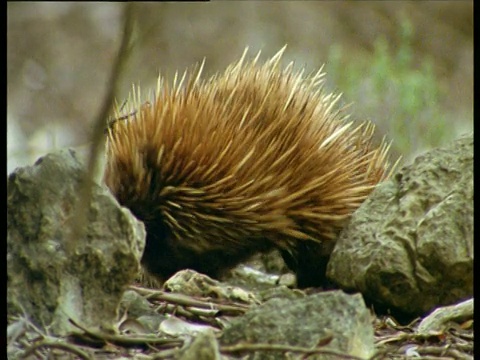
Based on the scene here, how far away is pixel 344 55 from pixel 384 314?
7.16 m

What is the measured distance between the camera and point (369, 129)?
495cm

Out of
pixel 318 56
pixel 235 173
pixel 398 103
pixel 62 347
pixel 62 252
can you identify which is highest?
pixel 318 56

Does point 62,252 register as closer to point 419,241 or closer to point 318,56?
point 419,241

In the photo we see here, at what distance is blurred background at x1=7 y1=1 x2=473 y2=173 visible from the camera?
7.24 metres

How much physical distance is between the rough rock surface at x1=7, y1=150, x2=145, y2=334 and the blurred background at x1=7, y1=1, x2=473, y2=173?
8.71 ft

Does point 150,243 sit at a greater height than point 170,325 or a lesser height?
greater

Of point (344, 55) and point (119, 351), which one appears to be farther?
point (344, 55)

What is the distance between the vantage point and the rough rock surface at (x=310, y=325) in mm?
2521

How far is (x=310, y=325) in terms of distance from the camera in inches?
101

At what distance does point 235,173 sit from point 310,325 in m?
1.45

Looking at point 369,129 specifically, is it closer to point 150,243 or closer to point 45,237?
point 150,243

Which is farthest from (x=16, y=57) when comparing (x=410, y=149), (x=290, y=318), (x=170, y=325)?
(x=410, y=149)

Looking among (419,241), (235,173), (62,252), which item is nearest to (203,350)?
(62,252)

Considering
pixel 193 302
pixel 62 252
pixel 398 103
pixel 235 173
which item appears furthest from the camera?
pixel 398 103
